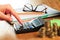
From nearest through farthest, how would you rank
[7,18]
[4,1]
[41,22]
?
[7,18], [41,22], [4,1]

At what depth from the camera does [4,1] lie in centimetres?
143

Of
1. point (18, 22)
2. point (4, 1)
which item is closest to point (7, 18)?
point (18, 22)

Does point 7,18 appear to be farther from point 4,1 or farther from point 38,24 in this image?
point 4,1

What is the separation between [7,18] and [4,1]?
766 millimetres

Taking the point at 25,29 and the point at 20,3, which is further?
the point at 20,3

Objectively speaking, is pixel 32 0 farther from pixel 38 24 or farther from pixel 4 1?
pixel 38 24

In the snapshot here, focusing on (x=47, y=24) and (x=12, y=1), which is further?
(x=12, y=1)

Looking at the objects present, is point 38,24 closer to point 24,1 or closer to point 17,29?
point 17,29

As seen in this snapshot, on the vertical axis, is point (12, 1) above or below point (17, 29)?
above

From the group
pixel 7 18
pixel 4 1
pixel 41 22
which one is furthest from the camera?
pixel 4 1

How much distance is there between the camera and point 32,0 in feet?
4.77

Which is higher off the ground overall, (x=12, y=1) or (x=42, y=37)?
(x=12, y=1)

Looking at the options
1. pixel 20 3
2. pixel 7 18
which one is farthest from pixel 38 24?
pixel 20 3

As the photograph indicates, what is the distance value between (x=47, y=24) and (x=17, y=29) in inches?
5.4
